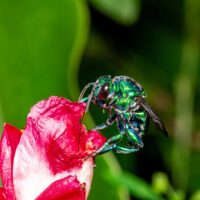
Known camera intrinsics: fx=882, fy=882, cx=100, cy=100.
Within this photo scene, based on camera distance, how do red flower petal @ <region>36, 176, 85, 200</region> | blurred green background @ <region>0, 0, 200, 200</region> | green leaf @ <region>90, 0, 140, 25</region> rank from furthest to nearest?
green leaf @ <region>90, 0, 140, 25</region> < blurred green background @ <region>0, 0, 200, 200</region> < red flower petal @ <region>36, 176, 85, 200</region>

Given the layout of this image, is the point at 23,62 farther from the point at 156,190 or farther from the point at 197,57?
the point at 197,57

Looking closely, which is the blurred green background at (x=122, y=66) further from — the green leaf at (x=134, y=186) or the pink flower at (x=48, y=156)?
the pink flower at (x=48, y=156)

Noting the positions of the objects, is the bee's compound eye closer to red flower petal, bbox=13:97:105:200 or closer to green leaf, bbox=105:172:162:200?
red flower petal, bbox=13:97:105:200

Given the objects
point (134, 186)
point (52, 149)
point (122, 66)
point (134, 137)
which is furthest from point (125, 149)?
point (122, 66)

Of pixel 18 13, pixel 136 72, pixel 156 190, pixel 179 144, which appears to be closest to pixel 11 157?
pixel 156 190

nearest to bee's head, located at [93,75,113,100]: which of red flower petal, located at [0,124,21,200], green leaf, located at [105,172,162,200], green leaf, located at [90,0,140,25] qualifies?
red flower petal, located at [0,124,21,200]

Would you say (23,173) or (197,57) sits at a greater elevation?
(23,173)

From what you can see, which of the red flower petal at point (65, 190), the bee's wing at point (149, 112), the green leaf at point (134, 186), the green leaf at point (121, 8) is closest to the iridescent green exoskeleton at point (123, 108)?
the bee's wing at point (149, 112)
